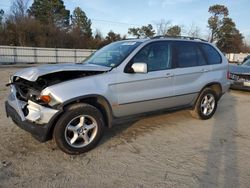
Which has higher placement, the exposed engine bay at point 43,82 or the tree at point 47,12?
the tree at point 47,12

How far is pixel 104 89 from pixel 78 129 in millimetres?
755

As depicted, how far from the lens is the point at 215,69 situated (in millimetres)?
6188

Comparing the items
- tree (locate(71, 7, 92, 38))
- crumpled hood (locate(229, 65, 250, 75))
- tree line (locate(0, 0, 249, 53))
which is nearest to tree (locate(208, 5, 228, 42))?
tree line (locate(0, 0, 249, 53))

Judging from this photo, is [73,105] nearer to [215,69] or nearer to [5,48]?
[215,69]

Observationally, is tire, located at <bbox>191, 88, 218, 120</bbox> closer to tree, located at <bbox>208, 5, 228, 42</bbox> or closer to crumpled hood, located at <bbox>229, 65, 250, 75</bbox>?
crumpled hood, located at <bbox>229, 65, 250, 75</bbox>

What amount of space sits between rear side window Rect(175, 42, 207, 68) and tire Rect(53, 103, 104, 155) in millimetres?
2202

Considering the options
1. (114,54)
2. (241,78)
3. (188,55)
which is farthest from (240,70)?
(114,54)

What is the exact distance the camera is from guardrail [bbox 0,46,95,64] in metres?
29.3

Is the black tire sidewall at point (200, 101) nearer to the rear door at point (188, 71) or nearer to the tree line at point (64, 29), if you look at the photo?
the rear door at point (188, 71)

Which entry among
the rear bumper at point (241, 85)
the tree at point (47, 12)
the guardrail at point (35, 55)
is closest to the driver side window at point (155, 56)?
the rear bumper at point (241, 85)

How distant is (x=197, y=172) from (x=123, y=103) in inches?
64.8

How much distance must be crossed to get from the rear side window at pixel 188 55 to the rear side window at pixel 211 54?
175mm

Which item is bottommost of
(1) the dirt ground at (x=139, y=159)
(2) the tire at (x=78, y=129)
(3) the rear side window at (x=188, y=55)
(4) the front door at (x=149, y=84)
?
(1) the dirt ground at (x=139, y=159)

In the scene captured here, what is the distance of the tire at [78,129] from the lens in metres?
3.89
